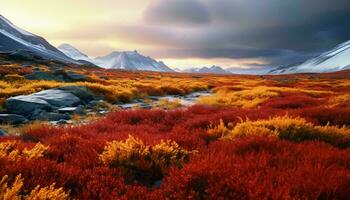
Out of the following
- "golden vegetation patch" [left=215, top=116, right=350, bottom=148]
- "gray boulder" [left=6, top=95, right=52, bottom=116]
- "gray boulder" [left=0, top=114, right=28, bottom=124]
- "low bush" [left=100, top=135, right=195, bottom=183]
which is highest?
"golden vegetation patch" [left=215, top=116, right=350, bottom=148]

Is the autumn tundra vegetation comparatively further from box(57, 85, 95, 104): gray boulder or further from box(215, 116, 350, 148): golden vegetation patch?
box(57, 85, 95, 104): gray boulder

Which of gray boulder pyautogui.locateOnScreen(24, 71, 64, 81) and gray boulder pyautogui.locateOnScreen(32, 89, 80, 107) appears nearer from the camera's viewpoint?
gray boulder pyautogui.locateOnScreen(32, 89, 80, 107)

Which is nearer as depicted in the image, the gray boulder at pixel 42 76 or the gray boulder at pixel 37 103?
the gray boulder at pixel 37 103

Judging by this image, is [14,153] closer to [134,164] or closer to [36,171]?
[36,171]

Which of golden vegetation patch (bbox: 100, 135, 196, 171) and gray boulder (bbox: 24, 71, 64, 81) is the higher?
golden vegetation patch (bbox: 100, 135, 196, 171)

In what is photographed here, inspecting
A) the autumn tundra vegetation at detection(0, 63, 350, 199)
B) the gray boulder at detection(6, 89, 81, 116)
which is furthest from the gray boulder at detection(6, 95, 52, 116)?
the autumn tundra vegetation at detection(0, 63, 350, 199)

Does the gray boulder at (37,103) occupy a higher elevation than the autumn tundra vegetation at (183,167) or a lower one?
lower

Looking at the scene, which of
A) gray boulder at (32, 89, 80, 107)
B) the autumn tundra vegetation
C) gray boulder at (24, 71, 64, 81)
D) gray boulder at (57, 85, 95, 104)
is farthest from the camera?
gray boulder at (24, 71, 64, 81)

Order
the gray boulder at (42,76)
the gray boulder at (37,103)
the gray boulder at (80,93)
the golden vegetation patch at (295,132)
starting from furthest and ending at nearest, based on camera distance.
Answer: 1. the gray boulder at (42,76)
2. the gray boulder at (80,93)
3. the gray boulder at (37,103)
4. the golden vegetation patch at (295,132)

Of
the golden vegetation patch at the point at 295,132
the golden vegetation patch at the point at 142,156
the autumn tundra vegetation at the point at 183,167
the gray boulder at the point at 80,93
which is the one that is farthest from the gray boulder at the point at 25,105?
the golden vegetation patch at the point at 142,156

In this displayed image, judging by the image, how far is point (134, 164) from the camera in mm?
5117

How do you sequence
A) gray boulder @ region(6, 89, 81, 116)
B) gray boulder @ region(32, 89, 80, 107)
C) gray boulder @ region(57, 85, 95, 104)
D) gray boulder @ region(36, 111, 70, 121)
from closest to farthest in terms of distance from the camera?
gray boulder @ region(36, 111, 70, 121) → gray boulder @ region(6, 89, 81, 116) → gray boulder @ region(32, 89, 80, 107) → gray boulder @ region(57, 85, 95, 104)

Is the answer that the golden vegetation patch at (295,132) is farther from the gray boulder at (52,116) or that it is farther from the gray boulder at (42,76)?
the gray boulder at (42,76)

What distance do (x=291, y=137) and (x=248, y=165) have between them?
3119 mm
